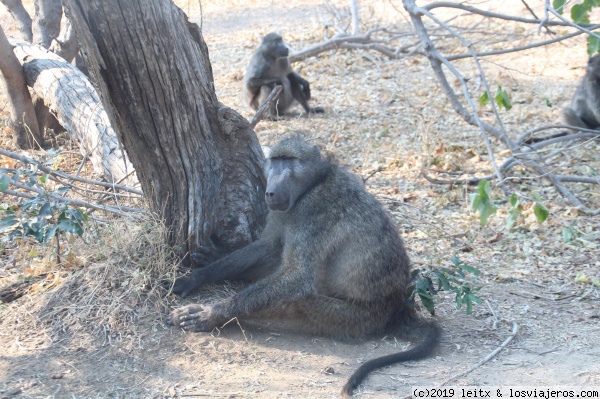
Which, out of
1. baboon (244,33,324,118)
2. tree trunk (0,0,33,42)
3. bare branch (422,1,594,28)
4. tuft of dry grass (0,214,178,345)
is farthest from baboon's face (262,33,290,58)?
tuft of dry grass (0,214,178,345)

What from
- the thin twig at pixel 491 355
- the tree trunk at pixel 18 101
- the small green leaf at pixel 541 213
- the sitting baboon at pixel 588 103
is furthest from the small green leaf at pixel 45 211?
the sitting baboon at pixel 588 103

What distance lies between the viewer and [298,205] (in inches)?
158

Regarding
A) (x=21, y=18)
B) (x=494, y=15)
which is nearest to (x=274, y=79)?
(x=21, y=18)

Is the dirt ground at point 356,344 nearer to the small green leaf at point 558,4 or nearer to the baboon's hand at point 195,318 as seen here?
the baboon's hand at point 195,318

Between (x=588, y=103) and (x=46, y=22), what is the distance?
701cm

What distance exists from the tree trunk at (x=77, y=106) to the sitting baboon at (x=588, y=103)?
5.68 m

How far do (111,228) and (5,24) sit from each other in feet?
37.4

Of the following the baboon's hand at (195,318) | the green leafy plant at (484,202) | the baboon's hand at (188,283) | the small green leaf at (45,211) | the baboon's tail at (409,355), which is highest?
the small green leaf at (45,211)

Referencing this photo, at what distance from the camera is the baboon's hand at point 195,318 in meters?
3.79

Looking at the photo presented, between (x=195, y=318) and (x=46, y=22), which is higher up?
(x=46, y=22)

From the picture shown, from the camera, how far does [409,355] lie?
3676 millimetres

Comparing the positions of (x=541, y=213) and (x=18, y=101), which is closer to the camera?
(x=541, y=213)

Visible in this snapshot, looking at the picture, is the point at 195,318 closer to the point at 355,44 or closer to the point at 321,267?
the point at 321,267

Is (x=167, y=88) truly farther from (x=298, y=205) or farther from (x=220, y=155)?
(x=298, y=205)
